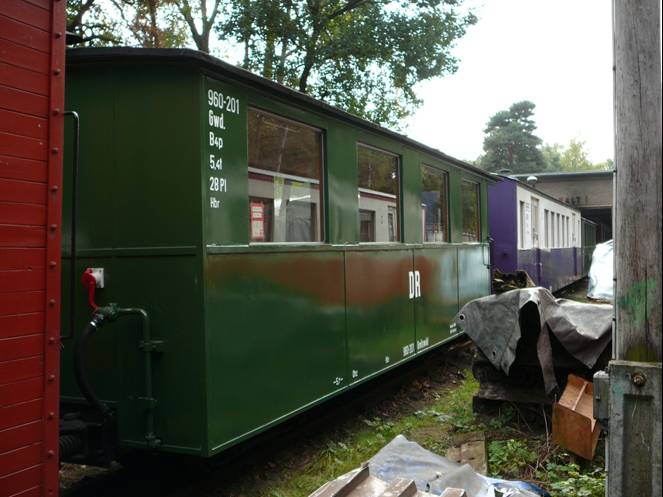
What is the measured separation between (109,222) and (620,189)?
2.81m

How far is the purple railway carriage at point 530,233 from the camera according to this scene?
12.9 m

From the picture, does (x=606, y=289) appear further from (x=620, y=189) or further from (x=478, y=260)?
(x=620, y=189)

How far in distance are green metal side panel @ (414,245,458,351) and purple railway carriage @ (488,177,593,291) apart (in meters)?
4.35

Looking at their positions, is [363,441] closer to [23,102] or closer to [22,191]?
[22,191]

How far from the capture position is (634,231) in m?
2.60

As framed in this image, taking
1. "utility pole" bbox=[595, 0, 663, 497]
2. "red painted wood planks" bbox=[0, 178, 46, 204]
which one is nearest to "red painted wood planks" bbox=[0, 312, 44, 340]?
"red painted wood planks" bbox=[0, 178, 46, 204]

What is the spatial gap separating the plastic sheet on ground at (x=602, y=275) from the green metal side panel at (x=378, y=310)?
1046cm

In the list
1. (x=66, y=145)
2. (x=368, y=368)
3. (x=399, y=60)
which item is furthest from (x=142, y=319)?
(x=399, y=60)

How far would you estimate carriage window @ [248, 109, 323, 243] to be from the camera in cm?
434

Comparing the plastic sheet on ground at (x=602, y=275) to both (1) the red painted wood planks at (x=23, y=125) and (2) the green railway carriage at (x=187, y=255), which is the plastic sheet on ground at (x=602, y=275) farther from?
(1) the red painted wood planks at (x=23, y=125)

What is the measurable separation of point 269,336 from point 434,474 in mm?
1330

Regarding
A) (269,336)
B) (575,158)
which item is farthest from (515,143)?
(269,336)

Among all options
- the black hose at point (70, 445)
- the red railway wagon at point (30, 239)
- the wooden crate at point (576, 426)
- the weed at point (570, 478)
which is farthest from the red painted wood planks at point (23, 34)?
the wooden crate at point (576, 426)

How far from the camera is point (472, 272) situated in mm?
9344
